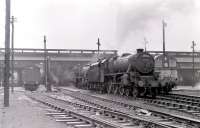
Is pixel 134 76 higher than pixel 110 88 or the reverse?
higher

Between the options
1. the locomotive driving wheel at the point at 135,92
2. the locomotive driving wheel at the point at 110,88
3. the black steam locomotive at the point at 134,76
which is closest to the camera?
the black steam locomotive at the point at 134,76

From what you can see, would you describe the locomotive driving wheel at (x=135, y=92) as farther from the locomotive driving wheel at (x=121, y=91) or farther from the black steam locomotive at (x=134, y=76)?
the locomotive driving wheel at (x=121, y=91)

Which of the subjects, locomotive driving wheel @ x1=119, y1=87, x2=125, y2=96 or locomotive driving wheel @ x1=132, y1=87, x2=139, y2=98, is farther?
locomotive driving wheel @ x1=119, y1=87, x2=125, y2=96

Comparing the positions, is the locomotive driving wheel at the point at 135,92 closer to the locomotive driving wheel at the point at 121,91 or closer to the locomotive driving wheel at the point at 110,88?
the locomotive driving wheel at the point at 121,91

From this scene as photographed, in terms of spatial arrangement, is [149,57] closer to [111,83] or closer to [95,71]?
[111,83]

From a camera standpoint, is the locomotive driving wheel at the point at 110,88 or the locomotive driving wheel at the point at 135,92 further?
the locomotive driving wheel at the point at 110,88

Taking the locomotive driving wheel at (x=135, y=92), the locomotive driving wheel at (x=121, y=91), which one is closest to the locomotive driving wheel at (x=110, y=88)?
the locomotive driving wheel at (x=121, y=91)

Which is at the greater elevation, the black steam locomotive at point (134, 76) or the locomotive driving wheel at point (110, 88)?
the black steam locomotive at point (134, 76)

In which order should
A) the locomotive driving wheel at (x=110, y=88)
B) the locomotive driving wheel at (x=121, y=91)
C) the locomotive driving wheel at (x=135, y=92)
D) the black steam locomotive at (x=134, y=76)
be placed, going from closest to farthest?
the black steam locomotive at (x=134, y=76)
the locomotive driving wheel at (x=135, y=92)
the locomotive driving wheel at (x=121, y=91)
the locomotive driving wheel at (x=110, y=88)

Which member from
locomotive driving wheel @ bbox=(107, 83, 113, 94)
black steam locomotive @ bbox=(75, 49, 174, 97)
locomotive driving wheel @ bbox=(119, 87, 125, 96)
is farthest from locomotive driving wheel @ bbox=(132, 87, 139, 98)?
locomotive driving wheel @ bbox=(107, 83, 113, 94)

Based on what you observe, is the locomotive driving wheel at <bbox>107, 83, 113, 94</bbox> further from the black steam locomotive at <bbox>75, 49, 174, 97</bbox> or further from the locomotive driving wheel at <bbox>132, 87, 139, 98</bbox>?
the locomotive driving wheel at <bbox>132, 87, 139, 98</bbox>

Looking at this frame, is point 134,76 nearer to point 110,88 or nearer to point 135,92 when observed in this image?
point 135,92

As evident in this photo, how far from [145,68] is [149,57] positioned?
1021mm

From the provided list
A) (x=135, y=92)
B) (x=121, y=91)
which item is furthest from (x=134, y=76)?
(x=121, y=91)
